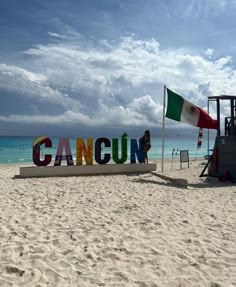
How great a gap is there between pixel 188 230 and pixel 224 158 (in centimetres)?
835

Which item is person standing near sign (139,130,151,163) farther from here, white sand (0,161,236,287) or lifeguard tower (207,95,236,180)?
white sand (0,161,236,287)

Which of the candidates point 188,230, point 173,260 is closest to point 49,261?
point 173,260

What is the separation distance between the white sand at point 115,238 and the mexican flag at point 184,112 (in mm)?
5051

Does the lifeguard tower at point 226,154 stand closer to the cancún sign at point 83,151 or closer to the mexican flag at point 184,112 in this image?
the mexican flag at point 184,112

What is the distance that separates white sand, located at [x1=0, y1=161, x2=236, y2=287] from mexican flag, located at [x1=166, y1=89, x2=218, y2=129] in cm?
505

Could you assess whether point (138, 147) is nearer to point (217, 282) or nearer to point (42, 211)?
point (42, 211)

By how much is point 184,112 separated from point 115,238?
9.72m

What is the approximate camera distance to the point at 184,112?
563 inches

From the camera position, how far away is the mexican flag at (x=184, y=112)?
14.3 metres

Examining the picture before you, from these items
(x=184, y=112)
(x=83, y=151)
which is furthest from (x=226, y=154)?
(x=83, y=151)

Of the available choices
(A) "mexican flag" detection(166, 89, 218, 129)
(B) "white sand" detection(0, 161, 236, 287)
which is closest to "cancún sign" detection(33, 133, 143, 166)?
(A) "mexican flag" detection(166, 89, 218, 129)

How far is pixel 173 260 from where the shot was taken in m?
4.64

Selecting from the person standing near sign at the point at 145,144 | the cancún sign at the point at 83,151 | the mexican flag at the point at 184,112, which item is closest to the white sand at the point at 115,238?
the cancún sign at the point at 83,151

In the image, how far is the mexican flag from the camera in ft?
46.8
